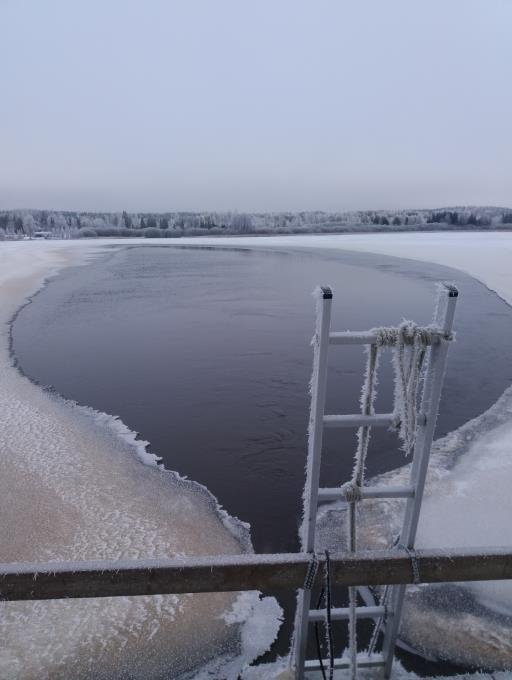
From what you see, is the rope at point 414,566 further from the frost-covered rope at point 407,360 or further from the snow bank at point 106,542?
the snow bank at point 106,542

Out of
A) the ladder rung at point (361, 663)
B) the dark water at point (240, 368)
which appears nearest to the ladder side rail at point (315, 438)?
the ladder rung at point (361, 663)

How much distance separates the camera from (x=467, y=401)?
7.80 metres

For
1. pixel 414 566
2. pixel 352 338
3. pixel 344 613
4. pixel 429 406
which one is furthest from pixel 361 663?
pixel 352 338

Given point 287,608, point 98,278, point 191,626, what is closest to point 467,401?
point 287,608

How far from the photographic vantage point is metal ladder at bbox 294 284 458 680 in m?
1.99

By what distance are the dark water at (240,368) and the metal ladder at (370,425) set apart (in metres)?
2.08

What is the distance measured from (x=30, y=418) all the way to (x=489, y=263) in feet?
81.3

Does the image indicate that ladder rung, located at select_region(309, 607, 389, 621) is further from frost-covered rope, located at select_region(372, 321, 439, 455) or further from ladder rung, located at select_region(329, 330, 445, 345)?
ladder rung, located at select_region(329, 330, 445, 345)

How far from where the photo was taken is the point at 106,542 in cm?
A: 427

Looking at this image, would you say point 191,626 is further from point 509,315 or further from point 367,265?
point 367,265

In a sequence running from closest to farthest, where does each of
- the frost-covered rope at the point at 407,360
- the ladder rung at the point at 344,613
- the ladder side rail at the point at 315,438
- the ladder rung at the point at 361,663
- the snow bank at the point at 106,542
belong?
the ladder side rail at the point at 315,438, the frost-covered rope at the point at 407,360, the ladder rung at the point at 344,613, the ladder rung at the point at 361,663, the snow bank at the point at 106,542

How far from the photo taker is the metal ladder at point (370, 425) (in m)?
1.99

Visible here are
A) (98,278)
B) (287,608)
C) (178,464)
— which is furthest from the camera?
(98,278)

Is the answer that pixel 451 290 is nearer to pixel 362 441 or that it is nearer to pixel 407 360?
pixel 407 360
